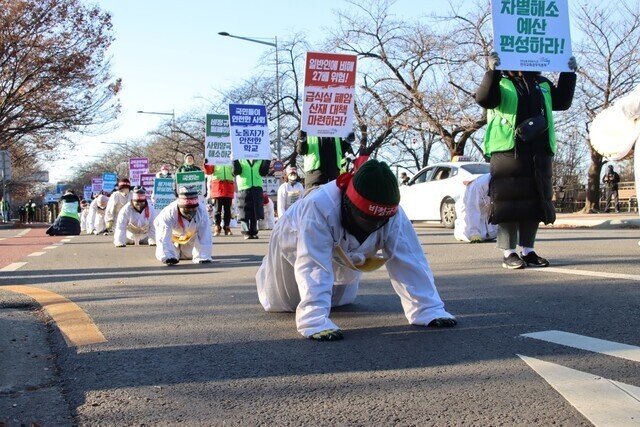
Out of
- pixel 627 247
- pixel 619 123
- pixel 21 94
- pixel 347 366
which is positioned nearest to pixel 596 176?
pixel 627 247

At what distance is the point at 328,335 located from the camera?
Result: 12.1ft

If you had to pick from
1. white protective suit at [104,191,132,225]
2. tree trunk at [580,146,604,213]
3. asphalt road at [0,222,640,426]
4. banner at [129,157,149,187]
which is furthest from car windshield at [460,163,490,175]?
banner at [129,157,149,187]

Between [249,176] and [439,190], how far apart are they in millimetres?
4772

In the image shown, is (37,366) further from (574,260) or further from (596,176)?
(596,176)

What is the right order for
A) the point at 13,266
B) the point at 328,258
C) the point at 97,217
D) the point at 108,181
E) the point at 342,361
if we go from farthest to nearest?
the point at 108,181
the point at 97,217
the point at 13,266
the point at 328,258
the point at 342,361

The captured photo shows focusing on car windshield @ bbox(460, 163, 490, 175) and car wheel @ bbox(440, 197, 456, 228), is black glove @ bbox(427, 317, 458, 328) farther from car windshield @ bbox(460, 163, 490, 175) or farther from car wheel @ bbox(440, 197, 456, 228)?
car wheel @ bbox(440, 197, 456, 228)

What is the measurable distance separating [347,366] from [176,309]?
84.6 inches

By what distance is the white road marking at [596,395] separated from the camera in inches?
92.6

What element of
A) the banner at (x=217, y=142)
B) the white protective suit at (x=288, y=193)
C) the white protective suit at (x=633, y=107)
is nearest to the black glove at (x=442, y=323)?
the white protective suit at (x=633, y=107)

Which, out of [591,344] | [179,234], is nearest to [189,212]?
[179,234]

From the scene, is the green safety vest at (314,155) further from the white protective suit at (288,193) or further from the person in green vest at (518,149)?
the white protective suit at (288,193)

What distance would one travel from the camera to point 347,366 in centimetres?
317

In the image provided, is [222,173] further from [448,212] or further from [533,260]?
[533,260]

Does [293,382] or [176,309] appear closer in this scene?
[293,382]
